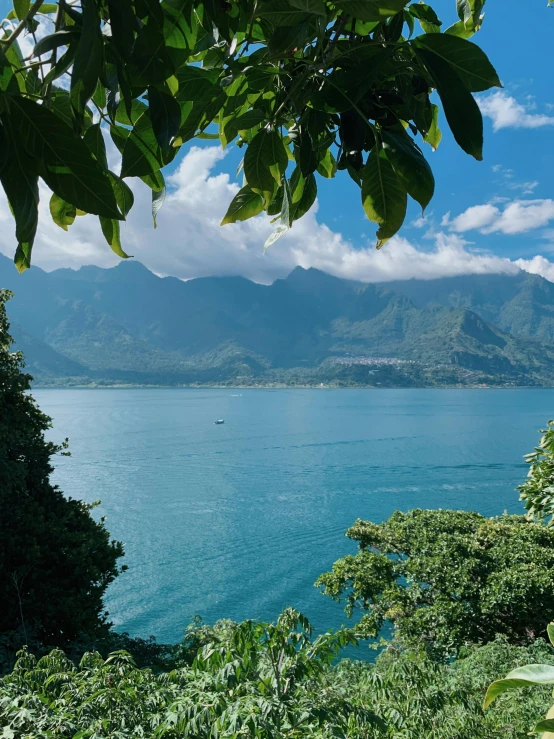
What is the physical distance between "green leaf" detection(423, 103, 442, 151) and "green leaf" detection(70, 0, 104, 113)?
0.45 m

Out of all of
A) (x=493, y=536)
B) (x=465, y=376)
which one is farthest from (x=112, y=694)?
(x=465, y=376)

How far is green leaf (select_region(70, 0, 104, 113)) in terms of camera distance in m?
0.29

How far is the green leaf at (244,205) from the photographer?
1.94ft

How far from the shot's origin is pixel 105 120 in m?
0.46

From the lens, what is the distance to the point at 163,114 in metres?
0.38

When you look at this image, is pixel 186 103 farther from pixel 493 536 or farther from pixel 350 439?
pixel 350 439

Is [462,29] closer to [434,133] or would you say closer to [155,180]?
[434,133]

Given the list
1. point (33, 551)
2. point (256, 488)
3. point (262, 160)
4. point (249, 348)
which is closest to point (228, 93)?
point (262, 160)

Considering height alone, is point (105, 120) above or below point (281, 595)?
above

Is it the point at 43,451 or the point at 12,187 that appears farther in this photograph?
the point at 43,451

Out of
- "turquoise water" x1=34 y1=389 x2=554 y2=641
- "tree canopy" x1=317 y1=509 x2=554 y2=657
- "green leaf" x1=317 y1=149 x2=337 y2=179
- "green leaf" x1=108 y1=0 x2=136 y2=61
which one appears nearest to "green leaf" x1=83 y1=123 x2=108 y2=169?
"green leaf" x1=108 y1=0 x2=136 y2=61

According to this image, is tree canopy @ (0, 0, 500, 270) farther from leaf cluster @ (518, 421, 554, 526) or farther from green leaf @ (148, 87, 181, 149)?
leaf cluster @ (518, 421, 554, 526)

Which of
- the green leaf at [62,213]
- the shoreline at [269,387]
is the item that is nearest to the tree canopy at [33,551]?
the green leaf at [62,213]

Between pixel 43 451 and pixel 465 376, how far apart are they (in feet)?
417
